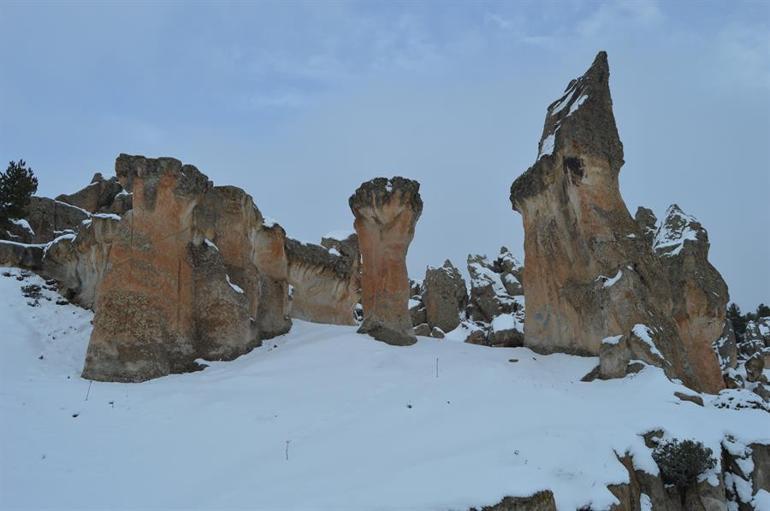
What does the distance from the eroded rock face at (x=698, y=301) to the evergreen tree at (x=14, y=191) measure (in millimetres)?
24546

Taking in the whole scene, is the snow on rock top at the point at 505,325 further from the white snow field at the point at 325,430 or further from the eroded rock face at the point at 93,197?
the eroded rock face at the point at 93,197

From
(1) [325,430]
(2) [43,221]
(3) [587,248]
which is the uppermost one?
(2) [43,221]

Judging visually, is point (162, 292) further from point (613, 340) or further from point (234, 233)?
point (613, 340)

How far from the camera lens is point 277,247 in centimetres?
2236

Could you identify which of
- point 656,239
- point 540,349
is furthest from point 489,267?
point 540,349

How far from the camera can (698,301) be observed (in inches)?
750

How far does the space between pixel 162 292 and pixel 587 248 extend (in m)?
11.6

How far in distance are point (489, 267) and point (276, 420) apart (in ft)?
106

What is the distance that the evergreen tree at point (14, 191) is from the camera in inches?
995

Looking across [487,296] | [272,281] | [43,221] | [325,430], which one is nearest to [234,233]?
[272,281]

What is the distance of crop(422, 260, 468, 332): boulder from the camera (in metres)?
36.8

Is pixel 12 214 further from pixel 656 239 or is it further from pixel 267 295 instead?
pixel 656 239

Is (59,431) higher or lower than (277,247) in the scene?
lower

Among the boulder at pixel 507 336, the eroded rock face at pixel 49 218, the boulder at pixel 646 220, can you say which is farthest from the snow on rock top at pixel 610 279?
the eroded rock face at pixel 49 218
